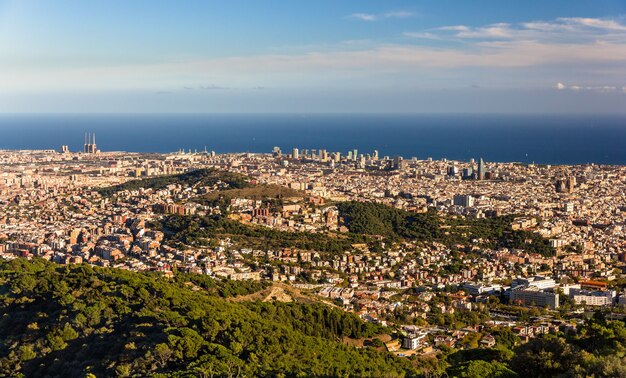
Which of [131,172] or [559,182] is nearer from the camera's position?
[559,182]

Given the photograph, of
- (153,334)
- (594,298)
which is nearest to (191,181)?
(594,298)

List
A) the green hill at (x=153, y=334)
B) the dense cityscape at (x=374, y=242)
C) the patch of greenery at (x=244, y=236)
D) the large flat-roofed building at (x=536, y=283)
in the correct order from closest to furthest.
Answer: the green hill at (x=153, y=334)
the dense cityscape at (x=374, y=242)
the large flat-roofed building at (x=536, y=283)
the patch of greenery at (x=244, y=236)

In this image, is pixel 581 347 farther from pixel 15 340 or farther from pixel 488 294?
pixel 488 294

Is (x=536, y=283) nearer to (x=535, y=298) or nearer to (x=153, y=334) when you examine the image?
(x=535, y=298)

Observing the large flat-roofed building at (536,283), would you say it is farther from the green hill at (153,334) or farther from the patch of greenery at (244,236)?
the green hill at (153,334)

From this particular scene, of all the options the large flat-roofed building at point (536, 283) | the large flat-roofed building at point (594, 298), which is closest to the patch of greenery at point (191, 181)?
the large flat-roofed building at point (536, 283)

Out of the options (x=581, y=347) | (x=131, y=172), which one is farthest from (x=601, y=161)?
(x=581, y=347)
